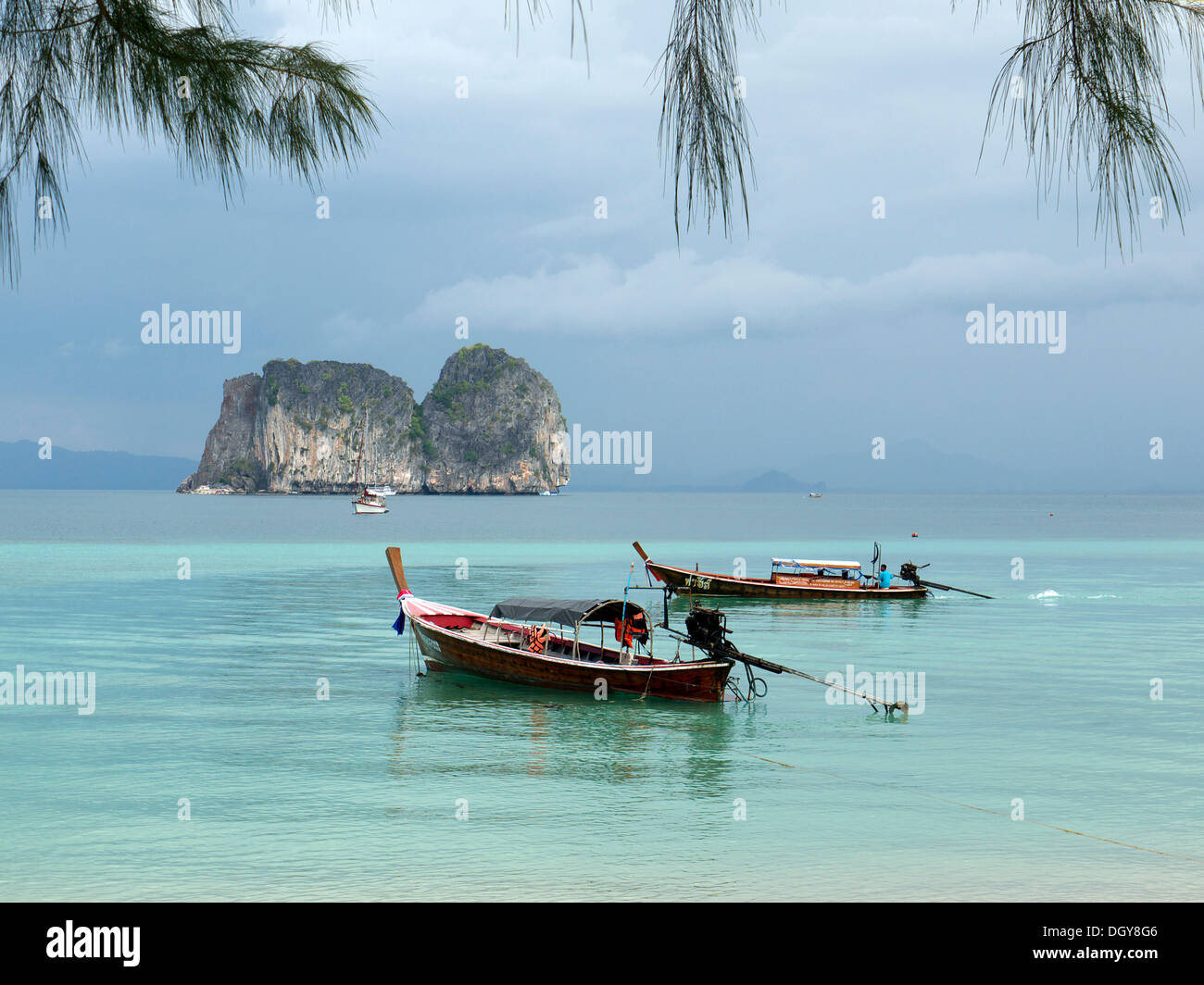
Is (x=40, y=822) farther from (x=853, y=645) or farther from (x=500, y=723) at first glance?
(x=853, y=645)

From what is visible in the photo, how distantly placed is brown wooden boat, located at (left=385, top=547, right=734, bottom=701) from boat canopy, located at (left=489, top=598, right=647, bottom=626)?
0.02 meters

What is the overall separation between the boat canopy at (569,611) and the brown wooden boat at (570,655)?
0.02 m

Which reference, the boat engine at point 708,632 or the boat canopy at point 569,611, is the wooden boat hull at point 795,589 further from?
the boat engine at point 708,632

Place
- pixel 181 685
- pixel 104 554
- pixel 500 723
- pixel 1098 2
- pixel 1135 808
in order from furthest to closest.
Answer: pixel 104 554 → pixel 181 685 → pixel 500 723 → pixel 1135 808 → pixel 1098 2

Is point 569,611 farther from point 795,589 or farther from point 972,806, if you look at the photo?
point 795,589

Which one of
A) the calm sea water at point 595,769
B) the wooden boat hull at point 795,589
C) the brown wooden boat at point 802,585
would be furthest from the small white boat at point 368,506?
the calm sea water at point 595,769

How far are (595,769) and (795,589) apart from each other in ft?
82.9

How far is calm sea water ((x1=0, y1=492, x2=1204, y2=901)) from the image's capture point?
10.6 meters

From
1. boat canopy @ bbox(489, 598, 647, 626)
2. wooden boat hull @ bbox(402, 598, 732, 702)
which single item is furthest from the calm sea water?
boat canopy @ bbox(489, 598, 647, 626)

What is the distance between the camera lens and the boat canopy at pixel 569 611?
1855 centimetres

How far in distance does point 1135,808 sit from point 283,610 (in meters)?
28.0

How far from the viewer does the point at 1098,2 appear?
4.11 meters

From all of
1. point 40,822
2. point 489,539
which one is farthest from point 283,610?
point 489,539

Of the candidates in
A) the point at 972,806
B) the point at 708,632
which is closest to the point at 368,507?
the point at 708,632
